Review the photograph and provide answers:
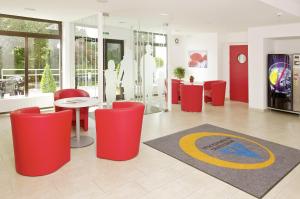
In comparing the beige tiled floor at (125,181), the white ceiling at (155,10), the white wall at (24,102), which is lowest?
the beige tiled floor at (125,181)

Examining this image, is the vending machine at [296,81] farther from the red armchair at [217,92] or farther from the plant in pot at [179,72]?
the plant in pot at [179,72]

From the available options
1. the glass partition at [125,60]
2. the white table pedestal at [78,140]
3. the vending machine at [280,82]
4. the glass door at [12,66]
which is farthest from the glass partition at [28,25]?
the vending machine at [280,82]

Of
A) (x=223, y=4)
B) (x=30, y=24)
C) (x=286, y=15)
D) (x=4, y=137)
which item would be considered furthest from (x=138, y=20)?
(x=4, y=137)

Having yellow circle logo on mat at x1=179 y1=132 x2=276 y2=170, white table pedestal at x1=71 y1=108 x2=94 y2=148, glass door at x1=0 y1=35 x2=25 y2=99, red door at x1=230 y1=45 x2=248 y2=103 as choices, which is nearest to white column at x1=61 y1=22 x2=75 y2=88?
glass door at x1=0 y1=35 x2=25 y2=99

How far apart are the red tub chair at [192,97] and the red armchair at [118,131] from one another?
3.88 metres

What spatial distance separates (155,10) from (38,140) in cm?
388

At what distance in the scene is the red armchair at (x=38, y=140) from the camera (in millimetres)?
3006

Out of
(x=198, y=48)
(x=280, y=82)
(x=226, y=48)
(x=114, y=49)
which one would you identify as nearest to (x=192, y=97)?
(x=280, y=82)

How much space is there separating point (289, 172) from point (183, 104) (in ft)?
14.6

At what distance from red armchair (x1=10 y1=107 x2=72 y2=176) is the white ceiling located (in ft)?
9.28

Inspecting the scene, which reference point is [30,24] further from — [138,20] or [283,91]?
[283,91]

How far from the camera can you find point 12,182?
3006mm

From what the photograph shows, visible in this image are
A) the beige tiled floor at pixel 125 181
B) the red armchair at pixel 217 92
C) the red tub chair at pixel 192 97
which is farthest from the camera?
the red armchair at pixel 217 92

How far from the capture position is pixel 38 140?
3.05m
